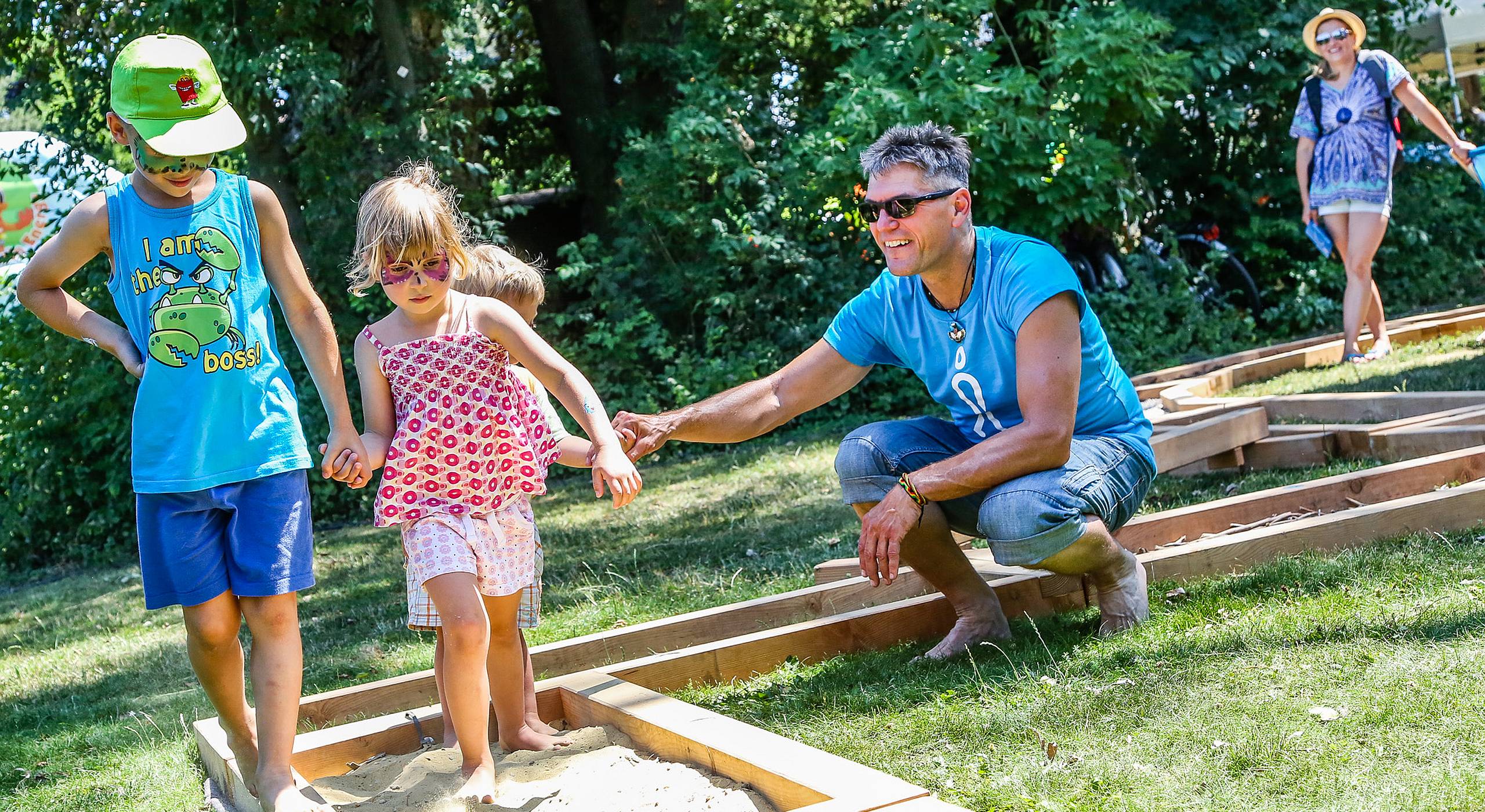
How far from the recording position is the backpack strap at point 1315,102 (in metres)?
8.27

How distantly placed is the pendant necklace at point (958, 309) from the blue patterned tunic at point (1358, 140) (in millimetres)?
5586

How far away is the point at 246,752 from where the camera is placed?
3.13 metres

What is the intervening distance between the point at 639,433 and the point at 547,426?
0.29 meters

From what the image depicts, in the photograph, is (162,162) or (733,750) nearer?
(733,750)

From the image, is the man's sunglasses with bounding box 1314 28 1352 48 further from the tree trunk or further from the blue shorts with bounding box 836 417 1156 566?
the tree trunk

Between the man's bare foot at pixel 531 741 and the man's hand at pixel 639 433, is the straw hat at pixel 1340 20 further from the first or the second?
the man's bare foot at pixel 531 741

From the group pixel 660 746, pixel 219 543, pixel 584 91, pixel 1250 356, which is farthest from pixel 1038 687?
pixel 584 91

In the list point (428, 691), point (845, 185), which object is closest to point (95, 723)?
point (428, 691)

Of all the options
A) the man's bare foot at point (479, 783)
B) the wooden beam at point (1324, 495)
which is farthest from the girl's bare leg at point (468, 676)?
the wooden beam at point (1324, 495)

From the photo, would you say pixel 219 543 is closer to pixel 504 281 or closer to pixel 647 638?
pixel 504 281

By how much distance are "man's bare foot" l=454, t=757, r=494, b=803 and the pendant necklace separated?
67.6 inches

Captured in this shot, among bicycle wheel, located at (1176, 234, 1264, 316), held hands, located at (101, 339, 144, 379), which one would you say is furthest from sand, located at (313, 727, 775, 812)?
bicycle wheel, located at (1176, 234, 1264, 316)

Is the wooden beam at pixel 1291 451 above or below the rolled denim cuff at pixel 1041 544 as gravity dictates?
below

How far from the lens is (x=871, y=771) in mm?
2389
